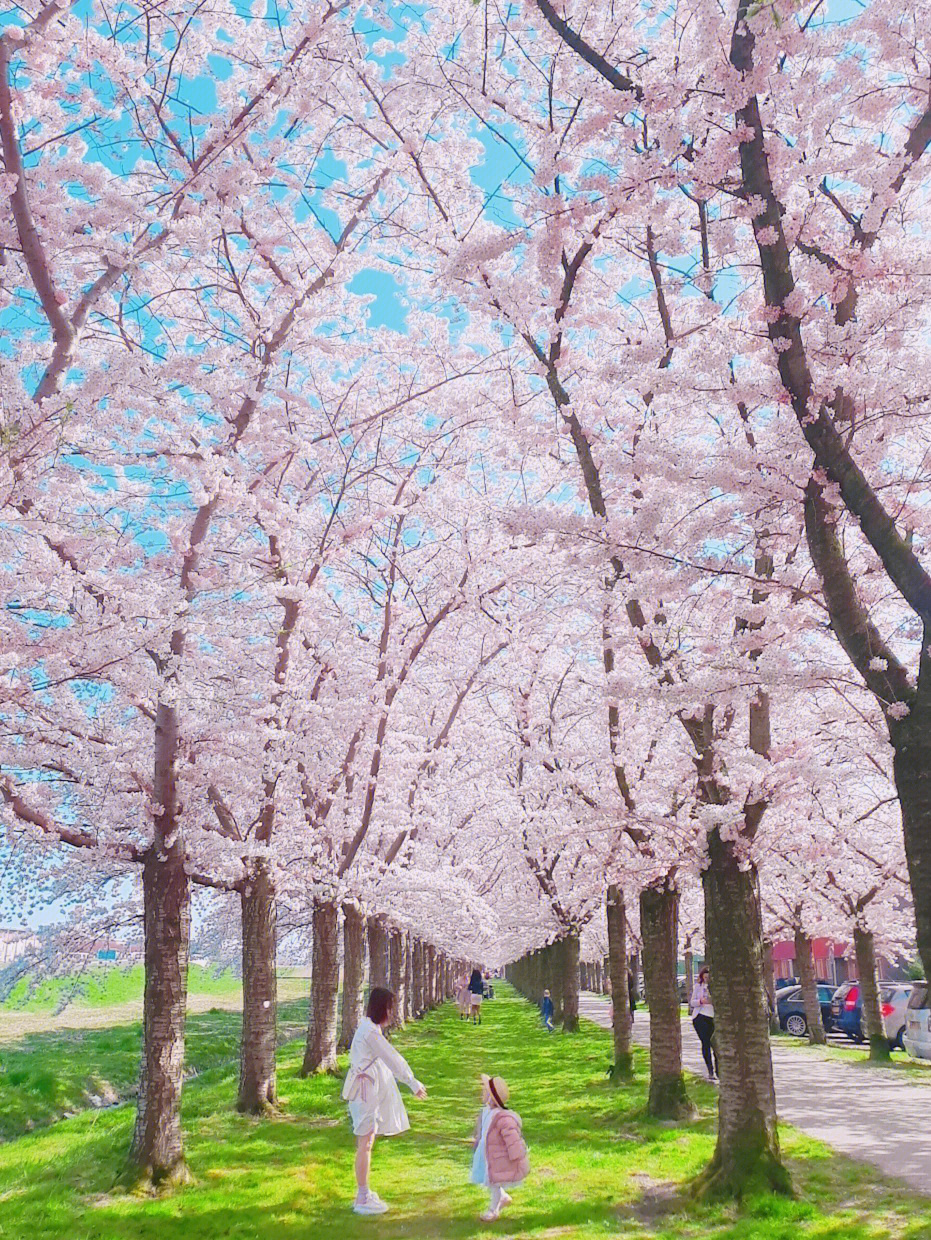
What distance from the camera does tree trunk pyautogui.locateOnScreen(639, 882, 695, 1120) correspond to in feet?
37.5

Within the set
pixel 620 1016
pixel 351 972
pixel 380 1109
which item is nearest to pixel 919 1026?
pixel 620 1016

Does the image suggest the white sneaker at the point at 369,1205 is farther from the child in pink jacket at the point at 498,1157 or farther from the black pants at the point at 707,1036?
the black pants at the point at 707,1036

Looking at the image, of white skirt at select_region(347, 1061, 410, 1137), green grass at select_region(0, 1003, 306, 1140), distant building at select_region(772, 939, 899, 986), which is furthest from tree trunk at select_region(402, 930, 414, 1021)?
distant building at select_region(772, 939, 899, 986)

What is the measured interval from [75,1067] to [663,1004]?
14.8 metres

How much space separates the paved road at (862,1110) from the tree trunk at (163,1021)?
620 cm

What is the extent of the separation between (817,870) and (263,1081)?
42.8 feet

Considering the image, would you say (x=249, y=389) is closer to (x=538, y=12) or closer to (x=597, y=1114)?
(x=538, y=12)

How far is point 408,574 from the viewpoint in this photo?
1478 cm

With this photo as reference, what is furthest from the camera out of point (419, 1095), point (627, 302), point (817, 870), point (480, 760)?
point (480, 760)

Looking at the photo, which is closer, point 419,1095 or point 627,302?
point 419,1095

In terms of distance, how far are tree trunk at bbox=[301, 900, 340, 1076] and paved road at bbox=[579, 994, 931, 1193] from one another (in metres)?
6.29

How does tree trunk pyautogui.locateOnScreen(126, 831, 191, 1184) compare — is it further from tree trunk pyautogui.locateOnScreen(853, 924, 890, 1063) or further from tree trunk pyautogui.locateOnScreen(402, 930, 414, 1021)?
tree trunk pyautogui.locateOnScreen(402, 930, 414, 1021)

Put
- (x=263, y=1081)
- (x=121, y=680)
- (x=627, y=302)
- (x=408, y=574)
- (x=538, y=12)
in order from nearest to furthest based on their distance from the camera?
(x=538, y=12), (x=121, y=680), (x=627, y=302), (x=263, y=1081), (x=408, y=574)

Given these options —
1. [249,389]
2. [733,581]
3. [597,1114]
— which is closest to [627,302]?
[733,581]
